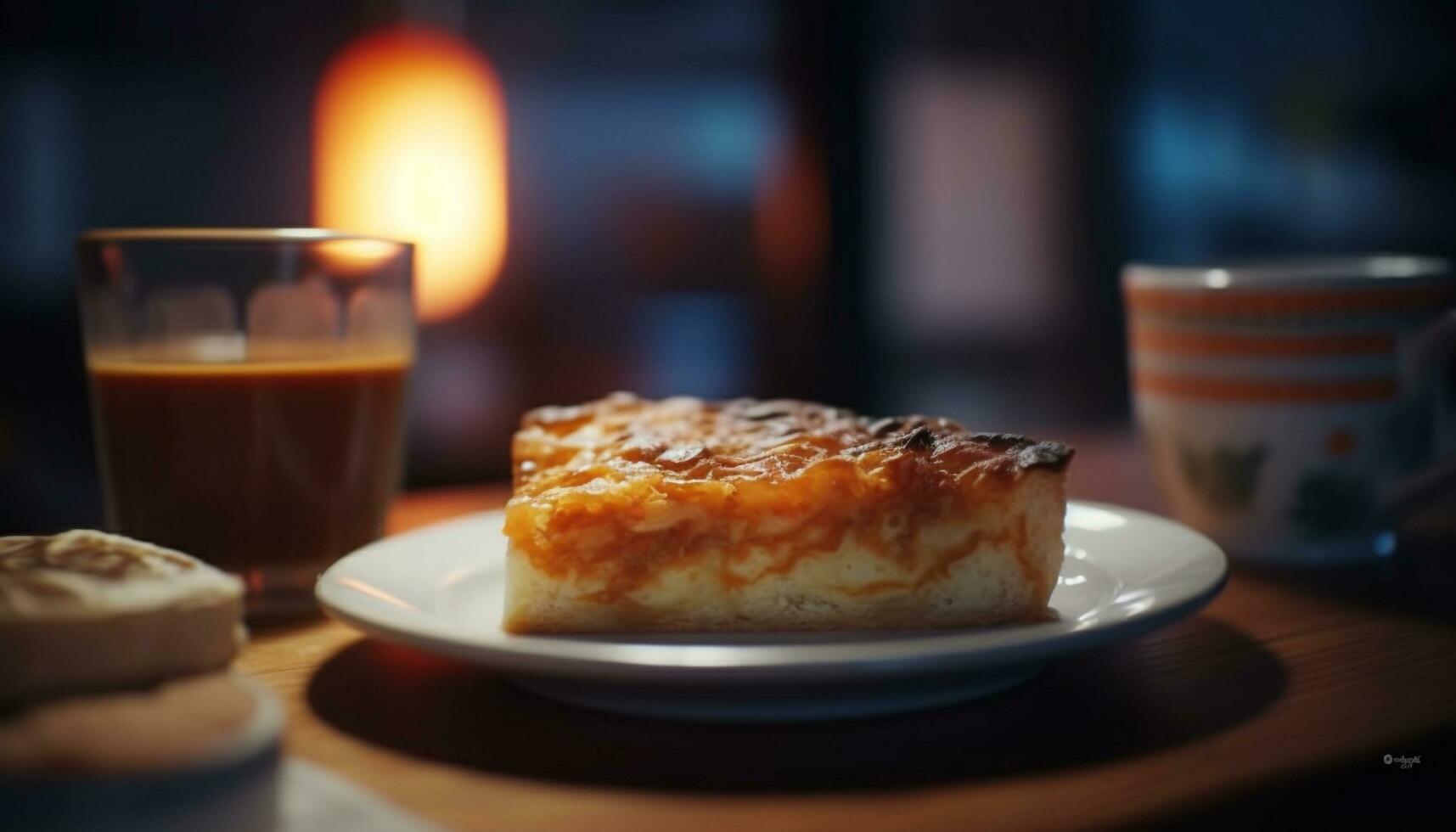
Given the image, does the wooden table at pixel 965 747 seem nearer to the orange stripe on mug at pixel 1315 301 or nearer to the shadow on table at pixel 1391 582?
the shadow on table at pixel 1391 582

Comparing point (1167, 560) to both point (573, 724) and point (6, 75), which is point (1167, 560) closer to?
point (573, 724)

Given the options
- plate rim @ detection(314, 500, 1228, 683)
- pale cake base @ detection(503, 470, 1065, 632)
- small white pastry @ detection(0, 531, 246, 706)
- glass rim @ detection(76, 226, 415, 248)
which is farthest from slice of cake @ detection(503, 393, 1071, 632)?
glass rim @ detection(76, 226, 415, 248)

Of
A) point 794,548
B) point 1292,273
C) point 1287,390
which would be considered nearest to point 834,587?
point 794,548

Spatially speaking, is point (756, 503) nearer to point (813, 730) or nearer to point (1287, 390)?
point (813, 730)

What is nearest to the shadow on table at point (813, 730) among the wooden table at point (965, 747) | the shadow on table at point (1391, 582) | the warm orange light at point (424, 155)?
the wooden table at point (965, 747)

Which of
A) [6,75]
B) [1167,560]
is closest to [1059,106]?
[6,75]

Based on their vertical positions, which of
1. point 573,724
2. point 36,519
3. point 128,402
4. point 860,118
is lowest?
point 36,519
